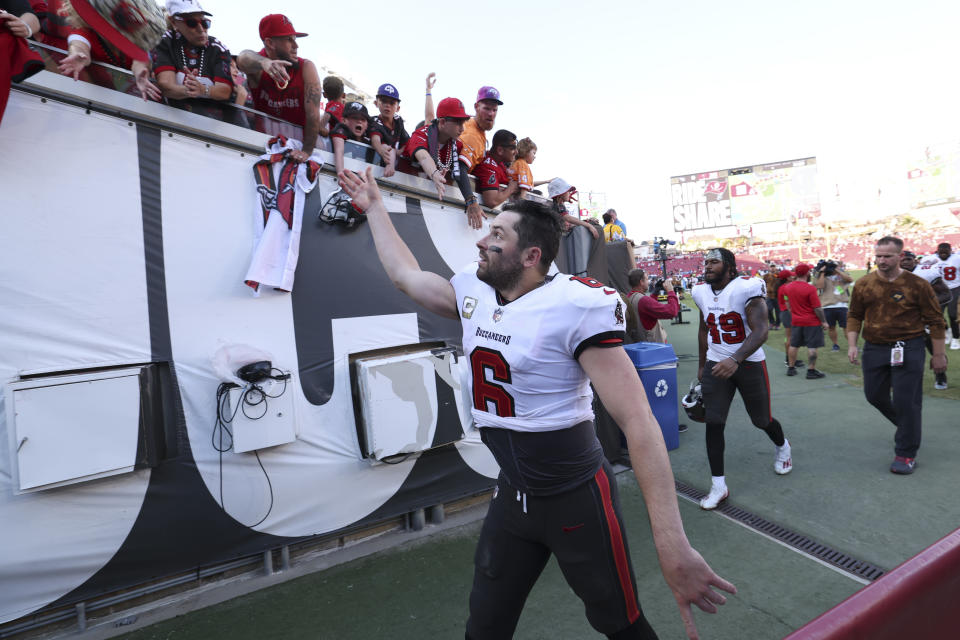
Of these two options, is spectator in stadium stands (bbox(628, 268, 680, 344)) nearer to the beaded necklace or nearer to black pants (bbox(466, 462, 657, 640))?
the beaded necklace

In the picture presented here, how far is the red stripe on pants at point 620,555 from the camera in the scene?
68.4 inches

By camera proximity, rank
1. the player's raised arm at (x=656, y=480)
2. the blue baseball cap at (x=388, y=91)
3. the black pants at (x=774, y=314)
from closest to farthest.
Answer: the player's raised arm at (x=656, y=480)
the blue baseball cap at (x=388, y=91)
the black pants at (x=774, y=314)

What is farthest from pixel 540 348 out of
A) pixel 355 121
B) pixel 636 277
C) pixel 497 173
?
pixel 636 277

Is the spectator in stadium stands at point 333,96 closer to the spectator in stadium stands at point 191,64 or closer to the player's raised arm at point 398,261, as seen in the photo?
the spectator in stadium stands at point 191,64

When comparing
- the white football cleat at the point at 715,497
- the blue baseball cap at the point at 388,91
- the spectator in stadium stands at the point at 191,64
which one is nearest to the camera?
the spectator in stadium stands at the point at 191,64

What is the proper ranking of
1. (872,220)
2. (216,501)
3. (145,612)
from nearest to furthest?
(145,612)
(216,501)
(872,220)

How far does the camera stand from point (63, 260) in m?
2.82

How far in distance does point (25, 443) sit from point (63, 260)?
1038 mm

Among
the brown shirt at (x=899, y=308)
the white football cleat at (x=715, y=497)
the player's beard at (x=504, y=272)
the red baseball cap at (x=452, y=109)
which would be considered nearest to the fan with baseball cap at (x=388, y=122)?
the red baseball cap at (x=452, y=109)

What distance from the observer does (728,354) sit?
427cm

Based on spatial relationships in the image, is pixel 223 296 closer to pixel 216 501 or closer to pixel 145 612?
pixel 216 501

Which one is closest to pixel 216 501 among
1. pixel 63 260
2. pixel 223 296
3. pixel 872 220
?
pixel 223 296

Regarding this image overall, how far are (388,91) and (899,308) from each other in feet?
18.1

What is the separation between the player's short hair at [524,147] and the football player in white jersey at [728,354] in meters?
2.93
